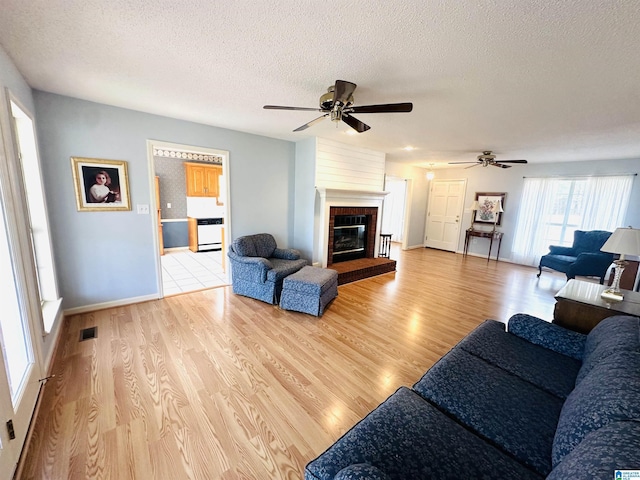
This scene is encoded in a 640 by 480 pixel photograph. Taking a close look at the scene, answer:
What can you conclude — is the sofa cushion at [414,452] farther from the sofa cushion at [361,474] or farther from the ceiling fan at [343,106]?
the ceiling fan at [343,106]

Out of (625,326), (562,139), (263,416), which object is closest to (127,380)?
(263,416)

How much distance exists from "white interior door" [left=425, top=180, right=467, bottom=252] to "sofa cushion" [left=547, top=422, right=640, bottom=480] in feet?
23.9

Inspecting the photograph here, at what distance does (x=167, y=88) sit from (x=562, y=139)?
5072 mm

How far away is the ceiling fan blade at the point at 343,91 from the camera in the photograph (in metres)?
2.07

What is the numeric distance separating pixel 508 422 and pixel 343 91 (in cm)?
234

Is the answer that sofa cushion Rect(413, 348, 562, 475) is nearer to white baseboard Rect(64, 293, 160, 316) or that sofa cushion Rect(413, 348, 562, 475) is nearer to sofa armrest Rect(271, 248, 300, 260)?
sofa armrest Rect(271, 248, 300, 260)

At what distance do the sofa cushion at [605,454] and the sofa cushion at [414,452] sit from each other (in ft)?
0.83

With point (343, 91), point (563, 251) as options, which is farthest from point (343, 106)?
point (563, 251)

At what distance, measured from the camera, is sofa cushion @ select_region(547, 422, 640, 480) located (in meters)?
0.68

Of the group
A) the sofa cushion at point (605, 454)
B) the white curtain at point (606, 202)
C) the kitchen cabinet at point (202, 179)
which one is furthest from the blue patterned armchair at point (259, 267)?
the white curtain at point (606, 202)

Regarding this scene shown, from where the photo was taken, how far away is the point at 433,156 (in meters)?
5.63

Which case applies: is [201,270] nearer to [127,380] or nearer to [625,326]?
[127,380]

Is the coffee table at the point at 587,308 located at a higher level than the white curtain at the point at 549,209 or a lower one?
lower

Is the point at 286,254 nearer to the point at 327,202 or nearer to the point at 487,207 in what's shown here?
the point at 327,202
